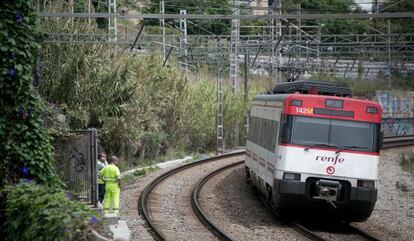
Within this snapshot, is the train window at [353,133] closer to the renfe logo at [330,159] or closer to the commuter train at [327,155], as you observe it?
the commuter train at [327,155]

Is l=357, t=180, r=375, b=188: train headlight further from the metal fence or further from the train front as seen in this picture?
the metal fence

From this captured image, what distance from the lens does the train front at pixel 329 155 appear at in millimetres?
16359

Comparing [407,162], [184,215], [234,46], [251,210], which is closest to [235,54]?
[234,46]

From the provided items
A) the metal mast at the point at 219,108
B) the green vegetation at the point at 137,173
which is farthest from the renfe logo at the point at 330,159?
the metal mast at the point at 219,108

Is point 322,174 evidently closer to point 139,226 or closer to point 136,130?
point 139,226

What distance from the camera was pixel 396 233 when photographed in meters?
17.0

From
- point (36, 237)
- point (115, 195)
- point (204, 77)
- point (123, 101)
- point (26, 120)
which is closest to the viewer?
point (36, 237)

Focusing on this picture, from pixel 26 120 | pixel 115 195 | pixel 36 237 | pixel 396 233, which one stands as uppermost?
pixel 26 120

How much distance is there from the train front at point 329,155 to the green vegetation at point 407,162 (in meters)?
15.7

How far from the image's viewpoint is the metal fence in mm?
14883

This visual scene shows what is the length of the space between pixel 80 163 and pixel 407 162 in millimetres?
22194

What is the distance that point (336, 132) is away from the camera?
16688 millimetres

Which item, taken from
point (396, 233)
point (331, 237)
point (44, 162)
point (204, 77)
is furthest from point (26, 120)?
point (204, 77)

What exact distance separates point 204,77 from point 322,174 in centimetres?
3052
